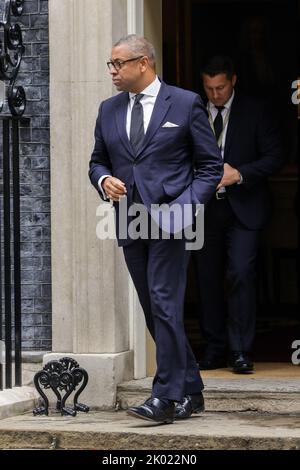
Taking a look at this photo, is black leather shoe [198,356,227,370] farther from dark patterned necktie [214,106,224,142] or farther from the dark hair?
the dark hair

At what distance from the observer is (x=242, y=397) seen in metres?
8.88

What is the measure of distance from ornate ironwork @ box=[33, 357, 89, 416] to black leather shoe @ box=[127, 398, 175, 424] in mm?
815

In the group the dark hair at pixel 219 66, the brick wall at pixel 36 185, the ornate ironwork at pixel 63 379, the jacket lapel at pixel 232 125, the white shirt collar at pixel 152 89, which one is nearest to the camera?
the white shirt collar at pixel 152 89

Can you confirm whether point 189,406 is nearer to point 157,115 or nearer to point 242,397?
point 242,397

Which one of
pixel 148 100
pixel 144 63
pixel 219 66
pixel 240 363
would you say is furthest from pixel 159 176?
pixel 240 363

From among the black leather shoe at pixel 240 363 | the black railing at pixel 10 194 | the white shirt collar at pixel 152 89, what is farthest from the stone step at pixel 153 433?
the white shirt collar at pixel 152 89

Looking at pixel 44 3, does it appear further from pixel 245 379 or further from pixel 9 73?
pixel 245 379

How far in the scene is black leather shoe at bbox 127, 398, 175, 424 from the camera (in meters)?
8.00

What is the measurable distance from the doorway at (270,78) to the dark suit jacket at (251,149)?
2.70 meters

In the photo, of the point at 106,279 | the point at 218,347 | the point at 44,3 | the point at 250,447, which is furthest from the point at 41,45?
the point at 250,447

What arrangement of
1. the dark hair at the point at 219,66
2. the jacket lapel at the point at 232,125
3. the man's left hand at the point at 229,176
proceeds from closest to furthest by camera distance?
the man's left hand at the point at 229,176 → the dark hair at the point at 219,66 → the jacket lapel at the point at 232,125

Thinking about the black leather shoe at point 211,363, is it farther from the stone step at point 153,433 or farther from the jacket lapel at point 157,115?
the jacket lapel at point 157,115

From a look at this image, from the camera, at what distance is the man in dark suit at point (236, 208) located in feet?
31.4

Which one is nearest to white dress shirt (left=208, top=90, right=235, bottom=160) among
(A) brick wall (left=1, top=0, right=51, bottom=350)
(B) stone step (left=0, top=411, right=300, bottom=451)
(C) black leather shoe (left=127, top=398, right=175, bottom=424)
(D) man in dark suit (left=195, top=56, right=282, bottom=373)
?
(D) man in dark suit (left=195, top=56, right=282, bottom=373)
